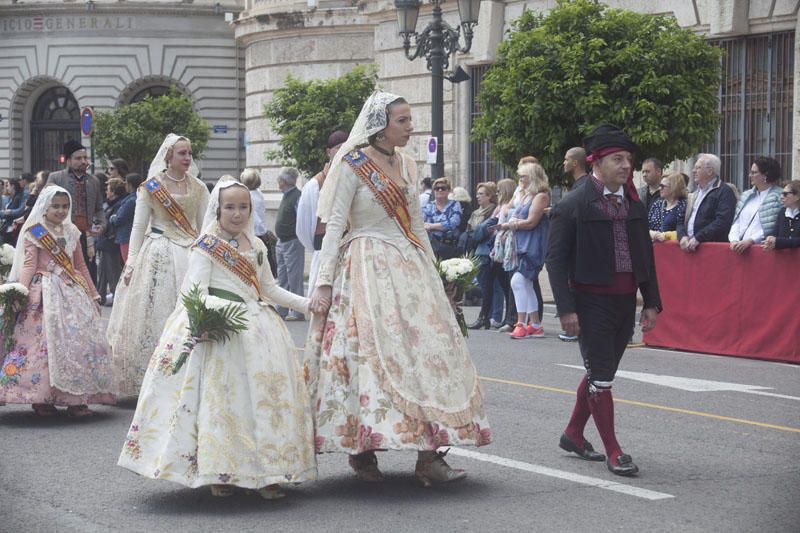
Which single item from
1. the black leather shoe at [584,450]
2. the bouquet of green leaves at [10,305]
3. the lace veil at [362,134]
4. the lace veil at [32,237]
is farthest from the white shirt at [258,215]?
the lace veil at [362,134]

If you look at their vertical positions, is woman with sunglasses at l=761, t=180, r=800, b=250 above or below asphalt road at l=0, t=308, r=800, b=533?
above

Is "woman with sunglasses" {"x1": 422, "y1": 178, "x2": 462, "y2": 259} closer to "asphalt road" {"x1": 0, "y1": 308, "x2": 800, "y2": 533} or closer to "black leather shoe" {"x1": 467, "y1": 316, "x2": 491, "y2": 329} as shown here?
"black leather shoe" {"x1": 467, "y1": 316, "x2": 491, "y2": 329}

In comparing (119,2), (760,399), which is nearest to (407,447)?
(760,399)

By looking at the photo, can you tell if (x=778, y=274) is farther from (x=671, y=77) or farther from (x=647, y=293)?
(x=671, y=77)

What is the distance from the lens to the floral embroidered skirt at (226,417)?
6.79 meters

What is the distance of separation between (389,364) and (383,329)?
0.61 ft

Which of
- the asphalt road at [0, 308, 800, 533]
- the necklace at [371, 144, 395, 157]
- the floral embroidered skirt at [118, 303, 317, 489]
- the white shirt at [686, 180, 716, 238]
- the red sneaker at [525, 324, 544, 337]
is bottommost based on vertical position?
the asphalt road at [0, 308, 800, 533]

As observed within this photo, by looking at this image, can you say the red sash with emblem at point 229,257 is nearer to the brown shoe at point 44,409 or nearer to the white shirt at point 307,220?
the brown shoe at point 44,409

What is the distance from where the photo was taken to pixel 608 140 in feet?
25.9

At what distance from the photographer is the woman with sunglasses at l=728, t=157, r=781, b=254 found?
13.2 m

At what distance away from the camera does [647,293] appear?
8.03 meters

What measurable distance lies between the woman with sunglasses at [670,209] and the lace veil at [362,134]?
7197 mm

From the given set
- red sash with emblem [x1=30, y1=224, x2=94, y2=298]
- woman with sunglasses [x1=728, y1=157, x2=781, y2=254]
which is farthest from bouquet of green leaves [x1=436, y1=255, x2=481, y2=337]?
woman with sunglasses [x1=728, y1=157, x2=781, y2=254]

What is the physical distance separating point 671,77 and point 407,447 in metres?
13.0
